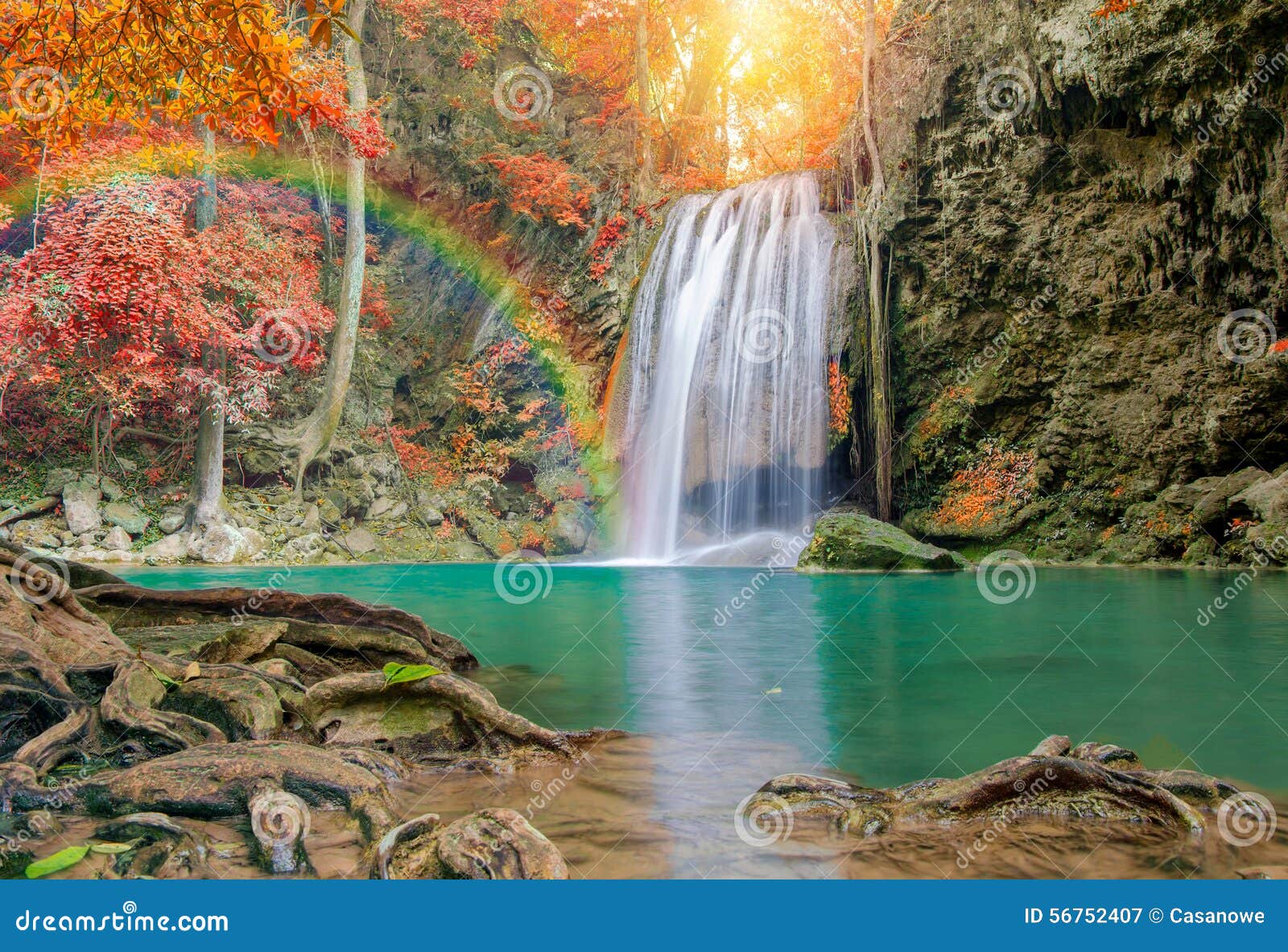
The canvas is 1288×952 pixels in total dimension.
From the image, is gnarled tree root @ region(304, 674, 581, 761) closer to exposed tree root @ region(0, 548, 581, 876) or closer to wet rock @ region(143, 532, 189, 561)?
exposed tree root @ region(0, 548, 581, 876)

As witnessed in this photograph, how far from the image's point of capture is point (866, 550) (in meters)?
11.7

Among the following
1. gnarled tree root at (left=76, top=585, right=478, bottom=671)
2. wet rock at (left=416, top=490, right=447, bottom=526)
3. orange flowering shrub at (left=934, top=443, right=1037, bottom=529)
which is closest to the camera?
gnarled tree root at (left=76, top=585, right=478, bottom=671)

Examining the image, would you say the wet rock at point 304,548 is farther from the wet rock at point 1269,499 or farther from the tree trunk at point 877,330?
the wet rock at point 1269,499

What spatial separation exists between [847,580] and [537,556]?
7.79m

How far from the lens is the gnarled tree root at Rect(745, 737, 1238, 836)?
2.56m

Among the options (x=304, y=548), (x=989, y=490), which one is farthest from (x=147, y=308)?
(x=989, y=490)

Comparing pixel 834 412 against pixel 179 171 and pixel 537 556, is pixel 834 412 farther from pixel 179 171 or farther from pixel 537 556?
pixel 179 171

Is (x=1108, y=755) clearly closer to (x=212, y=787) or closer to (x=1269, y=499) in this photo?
(x=212, y=787)

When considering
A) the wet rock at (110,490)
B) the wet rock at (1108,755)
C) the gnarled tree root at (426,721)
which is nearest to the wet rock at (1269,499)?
the wet rock at (1108,755)

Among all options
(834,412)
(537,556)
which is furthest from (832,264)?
(537,556)

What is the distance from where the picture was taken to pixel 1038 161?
1298 centimetres

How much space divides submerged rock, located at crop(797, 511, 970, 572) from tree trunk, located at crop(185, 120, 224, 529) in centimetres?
975

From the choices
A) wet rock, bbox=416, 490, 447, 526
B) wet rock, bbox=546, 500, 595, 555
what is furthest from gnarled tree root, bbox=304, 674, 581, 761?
wet rock, bbox=416, 490, 447, 526

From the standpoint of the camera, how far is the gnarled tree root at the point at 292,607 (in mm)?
5070
